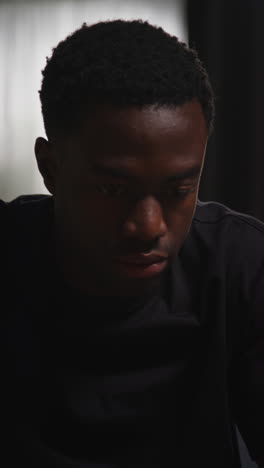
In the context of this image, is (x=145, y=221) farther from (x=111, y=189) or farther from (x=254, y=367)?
(x=254, y=367)

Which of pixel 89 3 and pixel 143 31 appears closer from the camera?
pixel 143 31

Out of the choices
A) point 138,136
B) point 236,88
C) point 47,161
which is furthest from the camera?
point 236,88

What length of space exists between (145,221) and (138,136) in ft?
0.29

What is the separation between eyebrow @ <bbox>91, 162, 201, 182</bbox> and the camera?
667mm

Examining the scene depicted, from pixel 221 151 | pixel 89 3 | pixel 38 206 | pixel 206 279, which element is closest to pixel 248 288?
pixel 206 279

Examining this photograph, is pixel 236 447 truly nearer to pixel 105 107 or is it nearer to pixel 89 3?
pixel 105 107

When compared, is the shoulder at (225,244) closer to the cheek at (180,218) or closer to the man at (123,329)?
the man at (123,329)

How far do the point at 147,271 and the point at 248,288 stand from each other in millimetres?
204

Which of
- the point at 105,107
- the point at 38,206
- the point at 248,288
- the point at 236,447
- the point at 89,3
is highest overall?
the point at 89,3

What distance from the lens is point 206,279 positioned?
2.91ft

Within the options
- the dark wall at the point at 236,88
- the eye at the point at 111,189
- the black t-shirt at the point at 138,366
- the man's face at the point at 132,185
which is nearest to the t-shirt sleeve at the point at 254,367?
the black t-shirt at the point at 138,366

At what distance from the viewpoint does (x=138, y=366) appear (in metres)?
0.87

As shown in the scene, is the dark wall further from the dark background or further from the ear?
the ear

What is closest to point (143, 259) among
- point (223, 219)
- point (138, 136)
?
point (138, 136)
